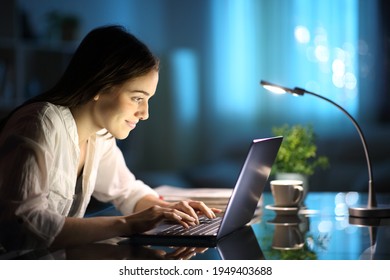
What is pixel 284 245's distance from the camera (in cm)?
138

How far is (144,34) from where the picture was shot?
4.86m

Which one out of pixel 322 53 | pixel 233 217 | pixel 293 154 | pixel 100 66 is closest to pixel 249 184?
pixel 233 217

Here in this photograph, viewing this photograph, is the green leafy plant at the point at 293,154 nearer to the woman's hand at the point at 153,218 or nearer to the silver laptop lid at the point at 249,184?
the silver laptop lid at the point at 249,184

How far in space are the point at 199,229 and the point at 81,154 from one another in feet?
1.65

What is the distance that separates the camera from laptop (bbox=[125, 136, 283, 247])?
138 centimetres

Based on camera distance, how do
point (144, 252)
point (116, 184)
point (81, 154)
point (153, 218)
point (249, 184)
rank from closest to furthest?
1. point (144, 252)
2. point (153, 218)
3. point (249, 184)
4. point (81, 154)
5. point (116, 184)

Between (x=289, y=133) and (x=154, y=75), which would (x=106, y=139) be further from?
(x=289, y=133)

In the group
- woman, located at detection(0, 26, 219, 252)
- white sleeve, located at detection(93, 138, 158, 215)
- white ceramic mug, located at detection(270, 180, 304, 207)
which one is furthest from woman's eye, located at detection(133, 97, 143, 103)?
white ceramic mug, located at detection(270, 180, 304, 207)

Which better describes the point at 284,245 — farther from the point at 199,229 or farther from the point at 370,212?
the point at 370,212

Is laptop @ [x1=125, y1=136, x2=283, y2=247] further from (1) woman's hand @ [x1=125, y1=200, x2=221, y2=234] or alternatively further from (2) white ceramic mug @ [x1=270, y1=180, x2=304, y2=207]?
(2) white ceramic mug @ [x1=270, y1=180, x2=304, y2=207]

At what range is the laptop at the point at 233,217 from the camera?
1.38 metres

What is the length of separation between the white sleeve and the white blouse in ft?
0.04

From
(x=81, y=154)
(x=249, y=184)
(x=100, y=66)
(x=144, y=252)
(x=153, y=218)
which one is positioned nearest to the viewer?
(x=144, y=252)
